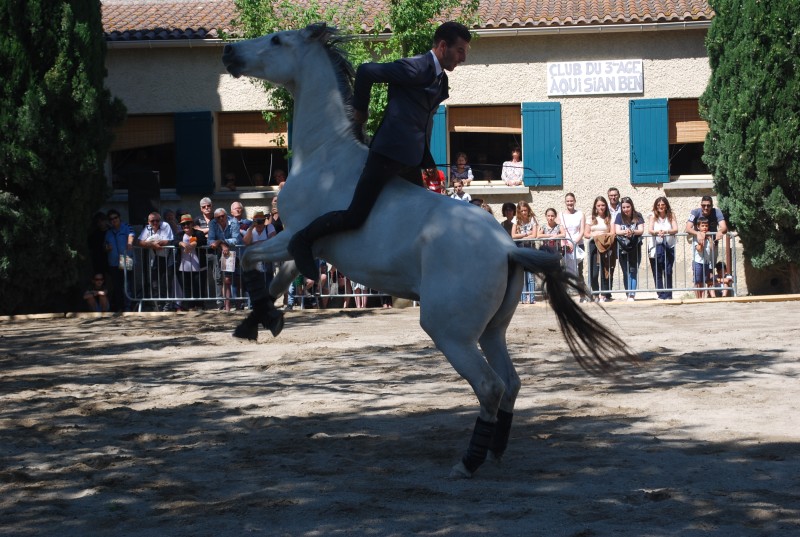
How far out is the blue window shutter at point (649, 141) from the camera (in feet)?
66.3

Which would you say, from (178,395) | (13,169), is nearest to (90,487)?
(178,395)

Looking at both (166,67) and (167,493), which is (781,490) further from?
(166,67)

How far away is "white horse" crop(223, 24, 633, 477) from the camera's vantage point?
6.45 metres

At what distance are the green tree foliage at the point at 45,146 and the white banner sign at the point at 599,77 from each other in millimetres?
7930

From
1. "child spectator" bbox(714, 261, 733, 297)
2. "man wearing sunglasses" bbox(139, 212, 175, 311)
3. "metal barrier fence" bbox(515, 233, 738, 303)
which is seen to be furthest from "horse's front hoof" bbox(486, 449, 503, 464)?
"man wearing sunglasses" bbox(139, 212, 175, 311)

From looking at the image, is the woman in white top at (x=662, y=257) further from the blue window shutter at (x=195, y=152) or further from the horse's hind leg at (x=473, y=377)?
the horse's hind leg at (x=473, y=377)

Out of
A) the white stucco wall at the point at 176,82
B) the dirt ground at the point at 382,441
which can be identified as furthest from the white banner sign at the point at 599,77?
the dirt ground at the point at 382,441

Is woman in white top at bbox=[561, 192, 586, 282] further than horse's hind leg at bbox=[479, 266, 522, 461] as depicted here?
Yes

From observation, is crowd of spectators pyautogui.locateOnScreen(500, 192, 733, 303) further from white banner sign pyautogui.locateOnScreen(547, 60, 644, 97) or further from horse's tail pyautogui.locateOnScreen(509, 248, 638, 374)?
horse's tail pyautogui.locateOnScreen(509, 248, 638, 374)

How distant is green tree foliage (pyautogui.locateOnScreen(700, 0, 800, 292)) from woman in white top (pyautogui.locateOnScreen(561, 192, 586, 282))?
245cm

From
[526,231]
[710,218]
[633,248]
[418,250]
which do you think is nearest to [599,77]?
[710,218]

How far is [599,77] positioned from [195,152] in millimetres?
7274

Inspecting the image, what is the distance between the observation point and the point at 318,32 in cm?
769

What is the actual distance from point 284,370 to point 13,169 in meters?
8.27
